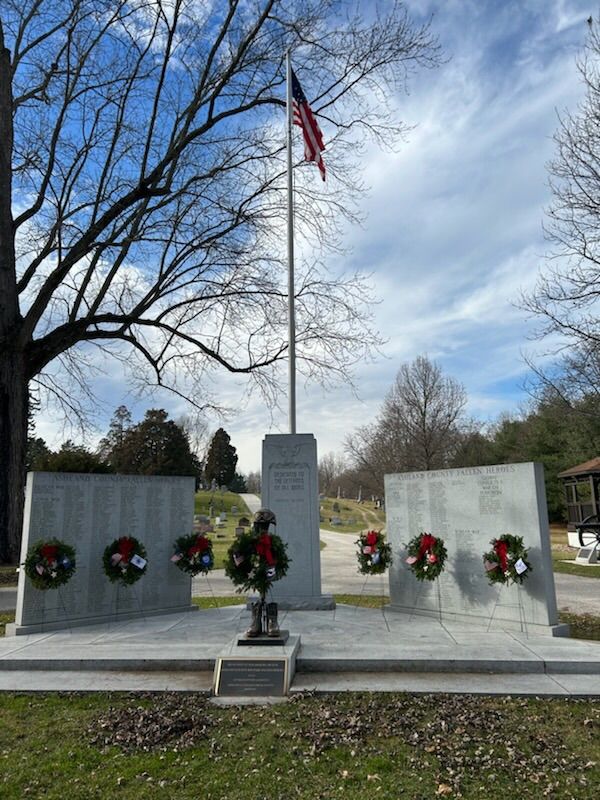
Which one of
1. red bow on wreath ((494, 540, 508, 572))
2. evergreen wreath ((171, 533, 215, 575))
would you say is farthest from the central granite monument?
red bow on wreath ((494, 540, 508, 572))

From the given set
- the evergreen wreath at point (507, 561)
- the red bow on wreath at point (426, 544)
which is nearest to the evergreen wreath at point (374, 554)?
the red bow on wreath at point (426, 544)

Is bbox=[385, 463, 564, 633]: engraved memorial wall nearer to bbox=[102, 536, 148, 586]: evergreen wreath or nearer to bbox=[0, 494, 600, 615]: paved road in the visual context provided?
bbox=[0, 494, 600, 615]: paved road

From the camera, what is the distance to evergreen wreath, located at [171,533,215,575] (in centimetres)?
980

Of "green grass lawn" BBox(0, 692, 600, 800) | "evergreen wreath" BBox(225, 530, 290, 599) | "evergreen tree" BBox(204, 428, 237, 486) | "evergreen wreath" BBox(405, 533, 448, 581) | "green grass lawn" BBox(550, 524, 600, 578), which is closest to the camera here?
"green grass lawn" BBox(0, 692, 600, 800)

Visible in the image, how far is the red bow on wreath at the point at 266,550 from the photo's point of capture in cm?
688

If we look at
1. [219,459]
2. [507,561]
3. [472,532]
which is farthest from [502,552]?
[219,459]

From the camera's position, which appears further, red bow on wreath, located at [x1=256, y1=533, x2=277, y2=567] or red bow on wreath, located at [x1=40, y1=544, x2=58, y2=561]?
red bow on wreath, located at [x1=40, y1=544, x2=58, y2=561]

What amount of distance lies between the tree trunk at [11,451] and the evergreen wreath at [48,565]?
27.3ft

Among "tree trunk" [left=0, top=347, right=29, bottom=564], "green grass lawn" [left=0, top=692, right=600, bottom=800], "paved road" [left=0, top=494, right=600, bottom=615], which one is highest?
"tree trunk" [left=0, top=347, right=29, bottom=564]

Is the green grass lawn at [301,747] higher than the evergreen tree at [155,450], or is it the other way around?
the evergreen tree at [155,450]

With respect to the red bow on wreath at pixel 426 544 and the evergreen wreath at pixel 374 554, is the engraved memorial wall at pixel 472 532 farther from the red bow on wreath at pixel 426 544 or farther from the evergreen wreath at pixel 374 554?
the red bow on wreath at pixel 426 544

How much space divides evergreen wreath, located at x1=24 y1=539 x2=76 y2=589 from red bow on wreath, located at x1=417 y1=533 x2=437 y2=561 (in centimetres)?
539

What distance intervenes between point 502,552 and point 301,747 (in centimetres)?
474

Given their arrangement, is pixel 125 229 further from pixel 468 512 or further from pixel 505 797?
pixel 505 797
